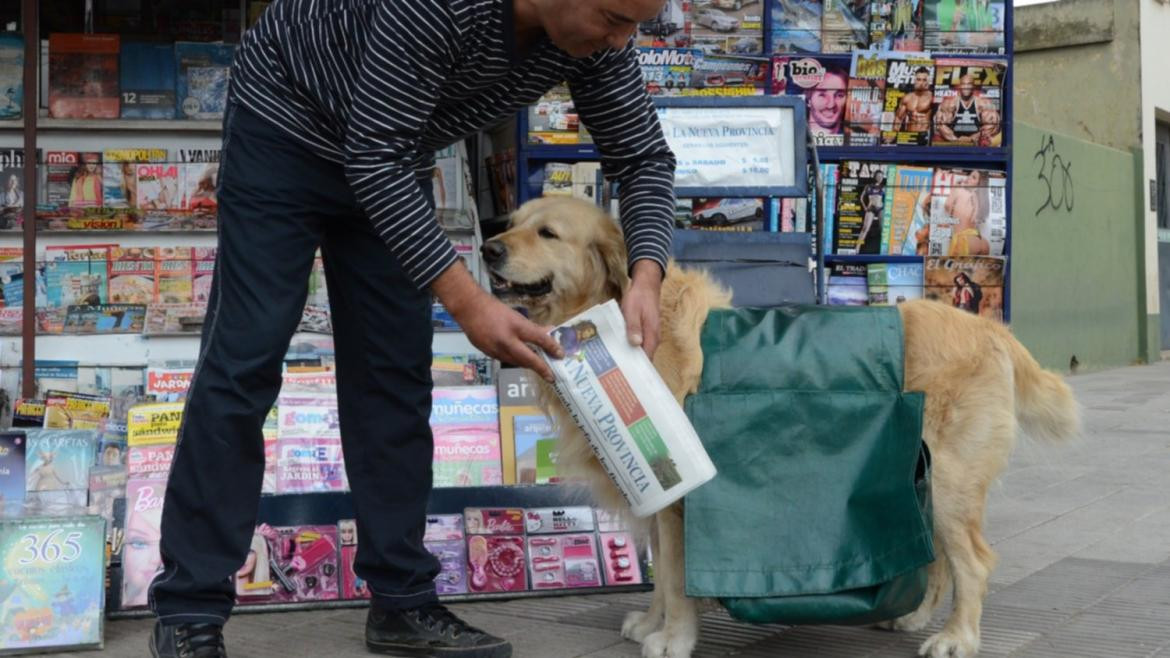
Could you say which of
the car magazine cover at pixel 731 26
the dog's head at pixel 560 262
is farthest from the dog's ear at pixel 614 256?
the car magazine cover at pixel 731 26

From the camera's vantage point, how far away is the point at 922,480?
3.01 m

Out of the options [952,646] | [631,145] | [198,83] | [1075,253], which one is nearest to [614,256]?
[631,145]

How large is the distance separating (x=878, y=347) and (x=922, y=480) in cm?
33

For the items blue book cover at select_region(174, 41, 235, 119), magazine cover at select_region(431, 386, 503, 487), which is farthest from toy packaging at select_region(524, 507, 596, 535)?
blue book cover at select_region(174, 41, 235, 119)

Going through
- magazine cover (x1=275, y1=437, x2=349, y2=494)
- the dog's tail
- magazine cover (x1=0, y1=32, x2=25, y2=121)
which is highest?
magazine cover (x1=0, y1=32, x2=25, y2=121)

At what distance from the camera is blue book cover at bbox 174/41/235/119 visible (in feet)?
18.5

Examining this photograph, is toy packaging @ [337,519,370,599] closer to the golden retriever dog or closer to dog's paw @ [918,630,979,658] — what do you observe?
the golden retriever dog

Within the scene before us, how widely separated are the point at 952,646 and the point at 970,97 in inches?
160

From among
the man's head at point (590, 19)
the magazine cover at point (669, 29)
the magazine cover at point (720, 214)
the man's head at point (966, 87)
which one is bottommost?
the magazine cover at point (720, 214)

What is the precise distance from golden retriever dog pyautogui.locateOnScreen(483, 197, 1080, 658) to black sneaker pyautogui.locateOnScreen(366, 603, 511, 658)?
0.39 meters

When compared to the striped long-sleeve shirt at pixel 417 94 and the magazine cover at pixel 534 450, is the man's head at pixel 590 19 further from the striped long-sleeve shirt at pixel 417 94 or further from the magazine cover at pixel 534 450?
the magazine cover at pixel 534 450

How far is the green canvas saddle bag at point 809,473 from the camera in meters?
2.93

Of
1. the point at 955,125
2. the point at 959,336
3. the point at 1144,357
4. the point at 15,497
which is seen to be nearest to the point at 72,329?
the point at 15,497

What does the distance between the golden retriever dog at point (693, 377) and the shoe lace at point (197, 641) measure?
0.93m
